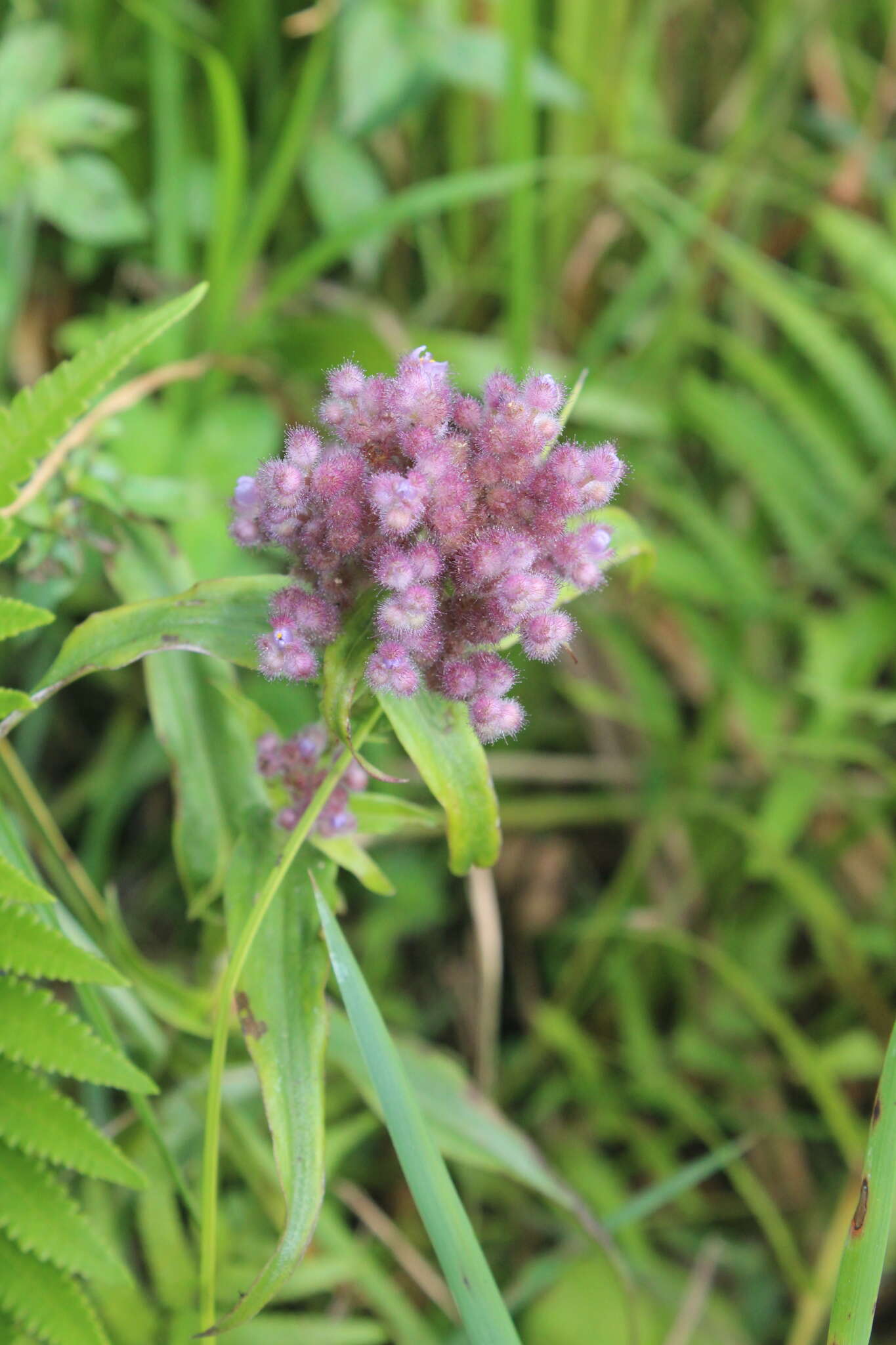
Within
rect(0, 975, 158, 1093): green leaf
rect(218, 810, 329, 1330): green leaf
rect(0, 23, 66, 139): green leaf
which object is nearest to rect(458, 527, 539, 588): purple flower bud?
rect(218, 810, 329, 1330): green leaf

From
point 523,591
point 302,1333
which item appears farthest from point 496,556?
point 302,1333

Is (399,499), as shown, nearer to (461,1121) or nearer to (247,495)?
(247,495)

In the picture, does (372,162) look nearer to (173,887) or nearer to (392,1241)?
(173,887)

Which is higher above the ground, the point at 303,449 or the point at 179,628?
the point at 303,449

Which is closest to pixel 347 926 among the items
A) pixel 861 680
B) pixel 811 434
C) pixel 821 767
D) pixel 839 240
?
pixel 821 767

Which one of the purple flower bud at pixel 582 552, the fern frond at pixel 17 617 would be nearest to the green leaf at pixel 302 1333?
the fern frond at pixel 17 617

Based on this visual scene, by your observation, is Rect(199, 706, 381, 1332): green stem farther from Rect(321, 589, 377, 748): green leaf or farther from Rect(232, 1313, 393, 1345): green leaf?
Rect(232, 1313, 393, 1345): green leaf
